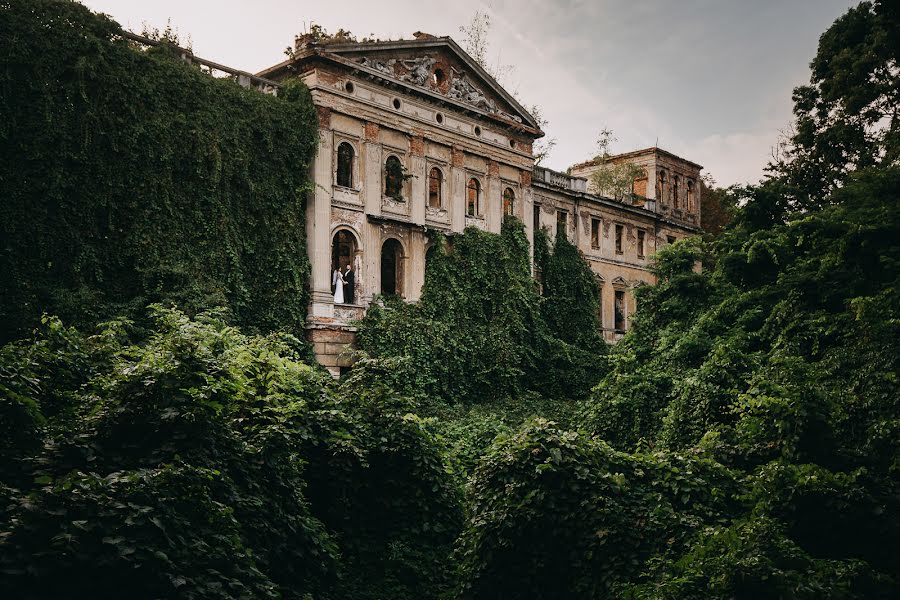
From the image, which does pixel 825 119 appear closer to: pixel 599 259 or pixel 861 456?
pixel 599 259

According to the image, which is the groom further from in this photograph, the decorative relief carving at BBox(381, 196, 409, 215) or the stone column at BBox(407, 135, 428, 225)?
the stone column at BBox(407, 135, 428, 225)

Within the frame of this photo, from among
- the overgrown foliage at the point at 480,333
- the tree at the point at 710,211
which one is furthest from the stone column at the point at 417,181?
the tree at the point at 710,211

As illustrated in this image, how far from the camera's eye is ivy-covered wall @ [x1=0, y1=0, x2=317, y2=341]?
60.5 feet

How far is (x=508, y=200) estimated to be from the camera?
3156 cm

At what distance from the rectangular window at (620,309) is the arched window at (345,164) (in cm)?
1650

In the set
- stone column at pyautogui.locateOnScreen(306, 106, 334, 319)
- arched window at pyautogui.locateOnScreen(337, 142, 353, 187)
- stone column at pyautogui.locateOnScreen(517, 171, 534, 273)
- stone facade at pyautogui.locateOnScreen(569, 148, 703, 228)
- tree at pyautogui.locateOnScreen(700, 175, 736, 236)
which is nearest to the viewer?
stone column at pyautogui.locateOnScreen(306, 106, 334, 319)

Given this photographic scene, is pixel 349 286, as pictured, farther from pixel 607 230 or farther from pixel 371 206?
pixel 607 230

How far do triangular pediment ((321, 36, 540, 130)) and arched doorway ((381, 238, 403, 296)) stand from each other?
5339 millimetres

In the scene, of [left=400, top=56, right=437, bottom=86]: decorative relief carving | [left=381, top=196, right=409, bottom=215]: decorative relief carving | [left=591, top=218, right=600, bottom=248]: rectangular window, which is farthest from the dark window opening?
[left=381, top=196, right=409, bottom=215]: decorative relief carving

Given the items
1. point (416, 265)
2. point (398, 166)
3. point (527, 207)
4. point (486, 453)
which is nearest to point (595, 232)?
point (527, 207)

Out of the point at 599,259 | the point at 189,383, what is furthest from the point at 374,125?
the point at 189,383

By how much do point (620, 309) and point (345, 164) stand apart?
55.9 ft

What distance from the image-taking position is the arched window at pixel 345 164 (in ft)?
85.5

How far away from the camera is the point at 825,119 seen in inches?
1085
